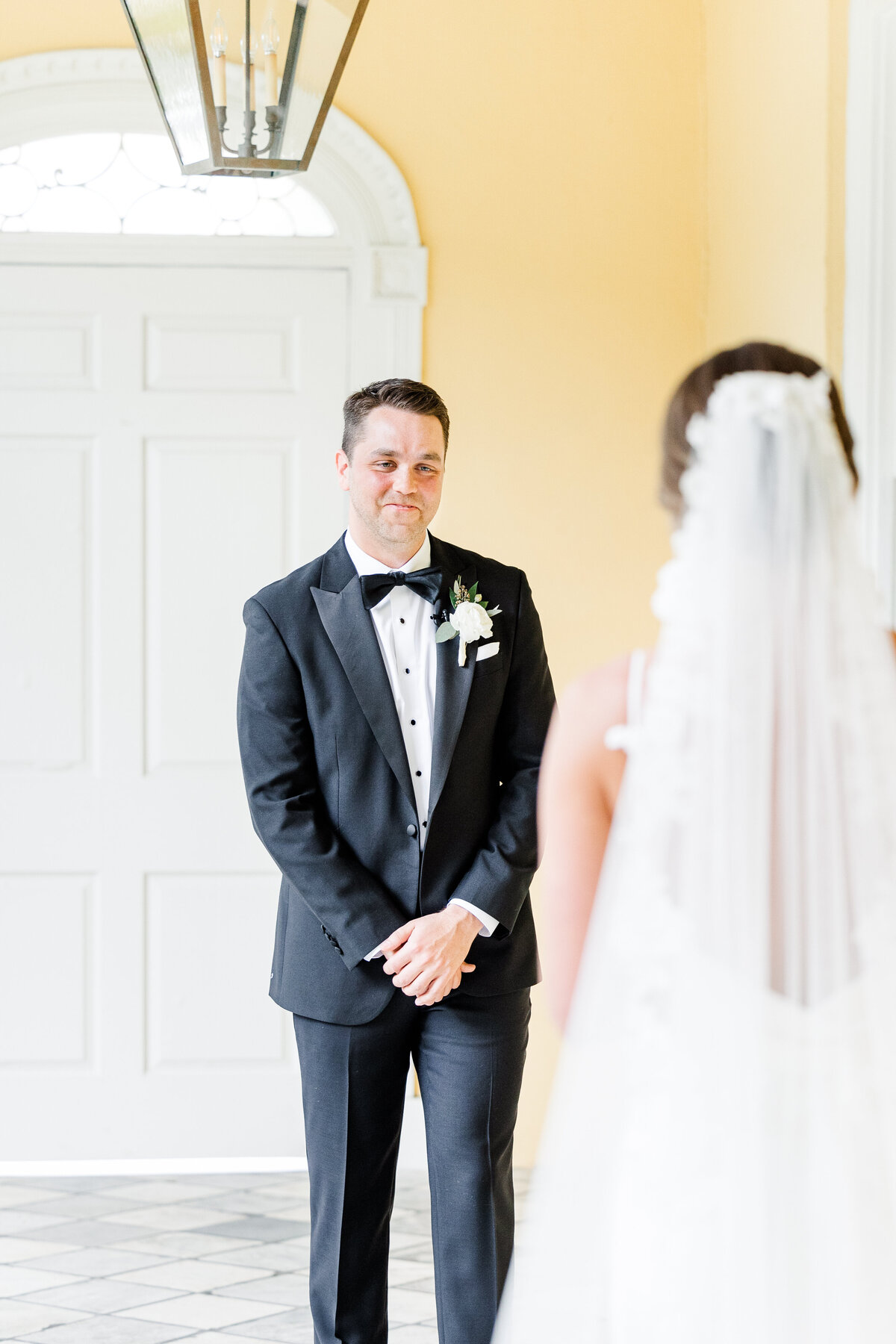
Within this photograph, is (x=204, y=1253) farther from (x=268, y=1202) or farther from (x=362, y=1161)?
(x=362, y=1161)

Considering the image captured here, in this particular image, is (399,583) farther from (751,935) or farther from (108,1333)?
(108,1333)

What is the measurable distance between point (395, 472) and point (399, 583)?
0.20 metres

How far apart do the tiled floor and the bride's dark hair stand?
2245mm

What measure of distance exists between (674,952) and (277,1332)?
2029mm

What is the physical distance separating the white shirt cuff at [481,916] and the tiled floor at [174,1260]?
3.66 ft

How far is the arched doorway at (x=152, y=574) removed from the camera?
13.4 ft

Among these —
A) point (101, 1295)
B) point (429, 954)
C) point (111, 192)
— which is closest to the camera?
point (429, 954)

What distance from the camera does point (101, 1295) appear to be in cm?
320

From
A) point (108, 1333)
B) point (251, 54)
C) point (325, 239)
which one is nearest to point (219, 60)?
point (251, 54)

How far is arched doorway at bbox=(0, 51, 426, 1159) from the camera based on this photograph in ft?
13.4

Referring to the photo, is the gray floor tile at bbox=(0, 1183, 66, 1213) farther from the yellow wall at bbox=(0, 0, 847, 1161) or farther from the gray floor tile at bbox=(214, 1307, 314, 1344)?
the yellow wall at bbox=(0, 0, 847, 1161)

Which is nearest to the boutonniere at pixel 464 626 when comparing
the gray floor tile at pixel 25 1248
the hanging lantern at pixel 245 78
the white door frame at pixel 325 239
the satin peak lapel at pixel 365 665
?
the satin peak lapel at pixel 365 665

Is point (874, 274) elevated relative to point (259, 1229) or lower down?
elevated

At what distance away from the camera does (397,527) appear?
2480 millimetres
